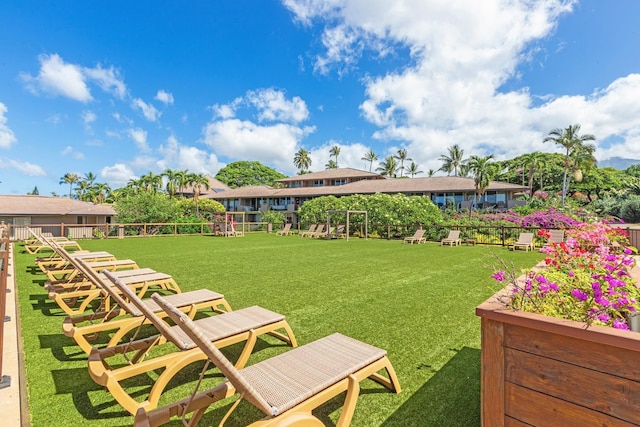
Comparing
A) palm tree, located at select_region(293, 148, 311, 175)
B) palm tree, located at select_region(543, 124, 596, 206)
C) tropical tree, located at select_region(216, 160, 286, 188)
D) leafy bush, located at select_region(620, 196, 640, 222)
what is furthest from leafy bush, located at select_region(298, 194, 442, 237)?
tropical tree, located at select_region(216, 160, 286, 188)

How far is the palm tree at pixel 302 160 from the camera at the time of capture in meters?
70.8

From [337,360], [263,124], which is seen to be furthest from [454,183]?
[263,124]

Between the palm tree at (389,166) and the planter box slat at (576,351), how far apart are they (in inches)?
2385

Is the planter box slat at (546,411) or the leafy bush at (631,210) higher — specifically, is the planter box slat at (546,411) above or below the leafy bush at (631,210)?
below

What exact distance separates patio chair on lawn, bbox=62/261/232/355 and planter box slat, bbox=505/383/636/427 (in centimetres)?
305

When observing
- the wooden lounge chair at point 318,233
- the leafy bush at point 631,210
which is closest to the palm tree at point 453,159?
the leafy bush at point 631,210

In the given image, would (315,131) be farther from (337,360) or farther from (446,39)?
(337,360)

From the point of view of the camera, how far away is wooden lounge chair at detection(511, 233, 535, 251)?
14453 mm

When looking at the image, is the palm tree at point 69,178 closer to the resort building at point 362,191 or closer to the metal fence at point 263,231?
the resort building at point 362,191

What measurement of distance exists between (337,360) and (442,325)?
252cm

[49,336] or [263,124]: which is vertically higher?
[263,124]

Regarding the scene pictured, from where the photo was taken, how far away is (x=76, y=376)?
305 cm

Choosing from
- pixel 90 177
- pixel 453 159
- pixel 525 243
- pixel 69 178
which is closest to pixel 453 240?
pixel 525 243

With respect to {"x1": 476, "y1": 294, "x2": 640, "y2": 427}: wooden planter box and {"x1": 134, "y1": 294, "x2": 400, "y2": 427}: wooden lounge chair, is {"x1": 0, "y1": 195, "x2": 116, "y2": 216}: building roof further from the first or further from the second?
{"x1": 476, "y1": 294, "x2": 640, "y2": 427}: wooden planter box
